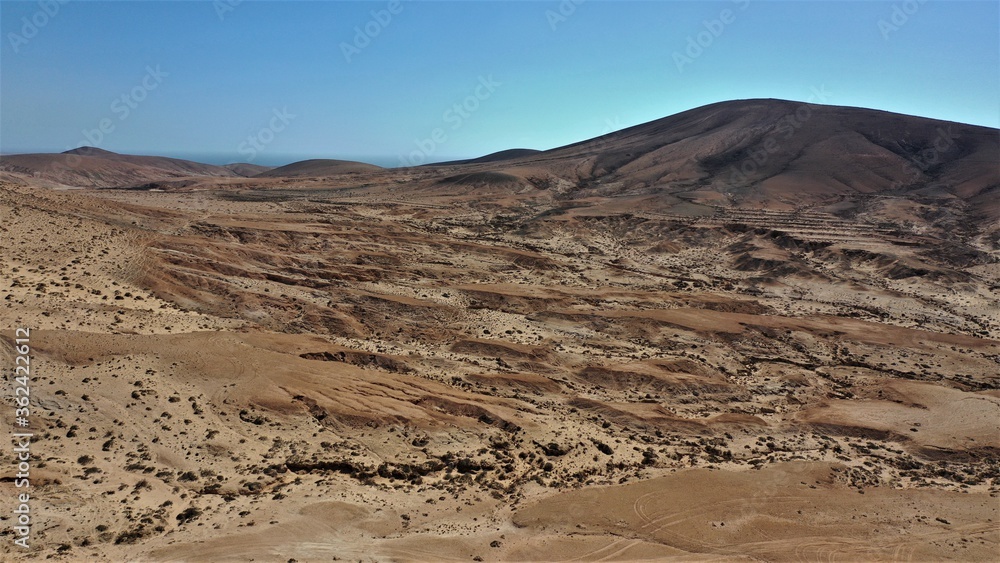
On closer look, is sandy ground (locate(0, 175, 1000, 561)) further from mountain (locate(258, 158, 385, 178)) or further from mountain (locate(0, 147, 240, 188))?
mountain (locate(0, 147, 240, 188))

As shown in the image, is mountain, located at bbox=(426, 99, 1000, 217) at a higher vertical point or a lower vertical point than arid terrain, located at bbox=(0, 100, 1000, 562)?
higher

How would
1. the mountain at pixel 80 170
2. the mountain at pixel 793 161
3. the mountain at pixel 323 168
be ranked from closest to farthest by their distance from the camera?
the mountain at pixel 793 161 < the mountain at pixel 80 170 < the mountain at pixel 323 168

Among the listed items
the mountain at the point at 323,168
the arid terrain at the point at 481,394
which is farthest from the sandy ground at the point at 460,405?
the mountain at the point at 323,168

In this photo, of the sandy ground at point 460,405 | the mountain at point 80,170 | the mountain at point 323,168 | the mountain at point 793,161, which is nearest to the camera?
the sandy ground at point 460,405

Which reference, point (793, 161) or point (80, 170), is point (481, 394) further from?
point (80, 170)

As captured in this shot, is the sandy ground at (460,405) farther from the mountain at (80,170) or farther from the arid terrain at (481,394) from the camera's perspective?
the mountain at (80,170)

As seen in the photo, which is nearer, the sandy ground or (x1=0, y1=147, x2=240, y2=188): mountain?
the sandy ground

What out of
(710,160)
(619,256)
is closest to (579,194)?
(710,160)

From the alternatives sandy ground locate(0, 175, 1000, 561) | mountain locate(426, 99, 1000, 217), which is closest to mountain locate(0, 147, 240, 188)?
mountain locate(426, 99, 1000, 217)
